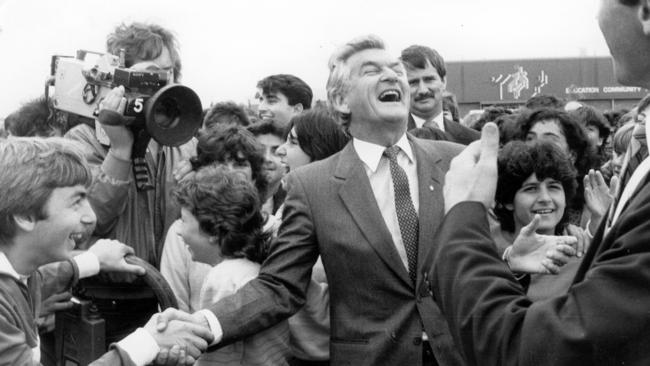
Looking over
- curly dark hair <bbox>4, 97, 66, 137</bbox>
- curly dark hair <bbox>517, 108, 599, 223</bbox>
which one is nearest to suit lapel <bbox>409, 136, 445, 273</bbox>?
curly dark hair <bbox>517, 108, 599, 223</bbox>

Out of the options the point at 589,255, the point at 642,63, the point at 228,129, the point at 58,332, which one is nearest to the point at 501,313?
the point at 589,255

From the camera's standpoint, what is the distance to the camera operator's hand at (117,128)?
279 cm

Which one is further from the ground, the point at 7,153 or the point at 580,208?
the point at 7,153

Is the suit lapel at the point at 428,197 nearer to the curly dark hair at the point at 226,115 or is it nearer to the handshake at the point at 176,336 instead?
the handshake at the point at 176,336

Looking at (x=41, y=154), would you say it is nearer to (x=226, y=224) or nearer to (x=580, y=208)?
(x=226, y=224)

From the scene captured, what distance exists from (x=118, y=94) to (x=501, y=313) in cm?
193

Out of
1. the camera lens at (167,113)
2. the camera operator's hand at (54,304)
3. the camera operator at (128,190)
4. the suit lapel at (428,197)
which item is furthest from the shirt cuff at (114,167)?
the suit lapel at (428,197)

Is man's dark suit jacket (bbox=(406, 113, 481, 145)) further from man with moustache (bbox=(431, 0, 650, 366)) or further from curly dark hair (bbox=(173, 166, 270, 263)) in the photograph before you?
man with moustache (bbox=(431, 0, 650, 366))

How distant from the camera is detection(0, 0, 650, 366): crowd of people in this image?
1.27 metres

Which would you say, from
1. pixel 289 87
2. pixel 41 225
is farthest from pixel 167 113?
pixel 289 87

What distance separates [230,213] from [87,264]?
0.53 meters

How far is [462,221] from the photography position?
1429 millimetres

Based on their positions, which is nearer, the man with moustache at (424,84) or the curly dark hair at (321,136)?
the curly dark hair at (321,136)

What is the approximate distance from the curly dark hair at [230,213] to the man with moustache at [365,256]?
0.18 m
